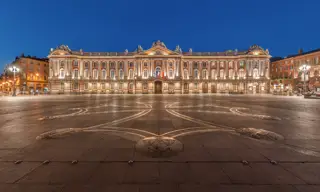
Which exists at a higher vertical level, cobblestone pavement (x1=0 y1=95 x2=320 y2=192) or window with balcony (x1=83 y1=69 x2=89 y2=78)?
window with balcony (x1=83 y1=69 x2=89 y2=78)

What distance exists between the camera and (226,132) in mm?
6953

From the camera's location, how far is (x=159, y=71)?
6406cm

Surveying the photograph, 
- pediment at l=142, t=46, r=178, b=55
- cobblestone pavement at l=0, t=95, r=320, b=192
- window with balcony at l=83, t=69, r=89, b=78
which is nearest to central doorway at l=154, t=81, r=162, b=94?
pediment at l=142, t=46, r=178, b=55

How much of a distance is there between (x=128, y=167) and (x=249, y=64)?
233ft

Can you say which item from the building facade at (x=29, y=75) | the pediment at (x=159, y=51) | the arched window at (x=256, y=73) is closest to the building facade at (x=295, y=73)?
the arched window at (x=256, y=73)

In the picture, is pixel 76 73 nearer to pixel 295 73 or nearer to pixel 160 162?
pixel 160 162

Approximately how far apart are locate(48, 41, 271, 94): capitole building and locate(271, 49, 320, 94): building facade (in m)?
7.86

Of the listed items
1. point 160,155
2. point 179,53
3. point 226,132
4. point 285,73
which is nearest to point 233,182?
point 160,155

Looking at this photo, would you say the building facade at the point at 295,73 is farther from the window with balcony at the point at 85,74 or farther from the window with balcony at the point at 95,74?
the window with balcony at the point at 85,74

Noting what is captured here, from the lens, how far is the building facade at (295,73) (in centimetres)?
5448

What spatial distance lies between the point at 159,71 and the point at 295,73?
5007 centimetres

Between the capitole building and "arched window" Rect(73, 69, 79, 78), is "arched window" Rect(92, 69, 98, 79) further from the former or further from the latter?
"arched window" Rect(73, 69, 79, 78)

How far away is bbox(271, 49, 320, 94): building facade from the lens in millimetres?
54481

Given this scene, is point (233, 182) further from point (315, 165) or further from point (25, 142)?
point (25, 142)
